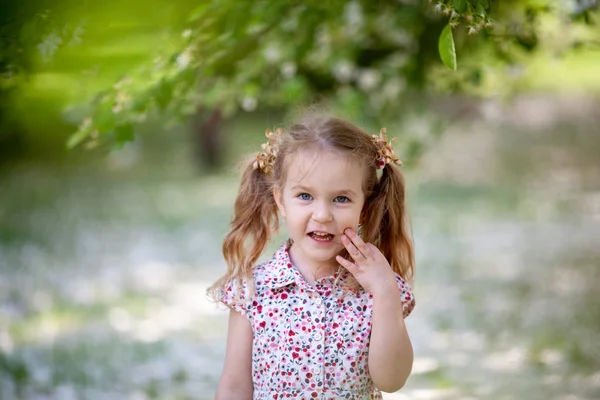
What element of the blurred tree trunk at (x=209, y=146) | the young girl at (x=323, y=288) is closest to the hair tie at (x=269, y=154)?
the young girl at (x=323, y=288)

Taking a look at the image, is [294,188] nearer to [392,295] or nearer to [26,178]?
[392,295]

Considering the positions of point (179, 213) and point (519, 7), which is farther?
point (179, 213)

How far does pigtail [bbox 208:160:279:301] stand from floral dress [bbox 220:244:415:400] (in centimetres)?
14

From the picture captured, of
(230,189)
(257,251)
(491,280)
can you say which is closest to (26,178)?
(230,189)

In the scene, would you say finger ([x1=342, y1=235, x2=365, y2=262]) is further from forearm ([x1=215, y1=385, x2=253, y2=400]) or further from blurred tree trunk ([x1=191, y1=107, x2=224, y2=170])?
blurred tree trunk ([x1=191, y1=107, x2=224, y2=170])

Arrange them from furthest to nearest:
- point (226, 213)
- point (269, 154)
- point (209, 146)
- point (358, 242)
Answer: point (209, 146) → point (226, 213) → point (269, 154) → point (358, 242)

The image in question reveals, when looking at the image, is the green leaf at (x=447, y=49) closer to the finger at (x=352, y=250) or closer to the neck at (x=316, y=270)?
the finger at (x=352, y=250)

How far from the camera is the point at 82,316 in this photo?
5324 millimetres

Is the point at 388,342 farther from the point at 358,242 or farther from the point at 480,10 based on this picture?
the point at 480,10

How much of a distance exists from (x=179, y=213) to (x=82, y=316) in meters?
4.34

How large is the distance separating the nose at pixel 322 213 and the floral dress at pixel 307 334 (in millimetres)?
184

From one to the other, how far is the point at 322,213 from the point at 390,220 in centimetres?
34

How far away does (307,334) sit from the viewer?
2.15m

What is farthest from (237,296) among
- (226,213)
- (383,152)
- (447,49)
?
(226,213)
